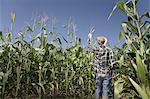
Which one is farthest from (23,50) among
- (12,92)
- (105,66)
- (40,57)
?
(105,66)

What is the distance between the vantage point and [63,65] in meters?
6.32

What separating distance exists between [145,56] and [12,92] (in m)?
2.70

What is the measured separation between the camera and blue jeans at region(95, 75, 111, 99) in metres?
4.57

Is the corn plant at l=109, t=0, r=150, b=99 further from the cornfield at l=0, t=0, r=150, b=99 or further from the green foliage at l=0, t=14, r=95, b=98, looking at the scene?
the green foliage at l=0, t=14, r=95, b=98

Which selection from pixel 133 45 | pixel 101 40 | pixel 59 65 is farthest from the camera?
pixel 59 65

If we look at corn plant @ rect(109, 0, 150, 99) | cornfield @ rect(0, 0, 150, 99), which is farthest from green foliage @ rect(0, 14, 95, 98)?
corn plant @ rect(109, 0, 150, 99)

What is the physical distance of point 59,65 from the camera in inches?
245

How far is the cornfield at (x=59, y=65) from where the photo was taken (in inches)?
133

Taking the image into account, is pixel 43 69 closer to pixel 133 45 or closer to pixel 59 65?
pixel 59 65

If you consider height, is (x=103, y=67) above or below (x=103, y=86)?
above

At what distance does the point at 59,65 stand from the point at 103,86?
1.79m

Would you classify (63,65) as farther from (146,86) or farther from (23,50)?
(146,86)

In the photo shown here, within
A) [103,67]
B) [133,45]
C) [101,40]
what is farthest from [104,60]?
[133,45]

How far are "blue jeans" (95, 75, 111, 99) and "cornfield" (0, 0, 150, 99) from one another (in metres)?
0.18
